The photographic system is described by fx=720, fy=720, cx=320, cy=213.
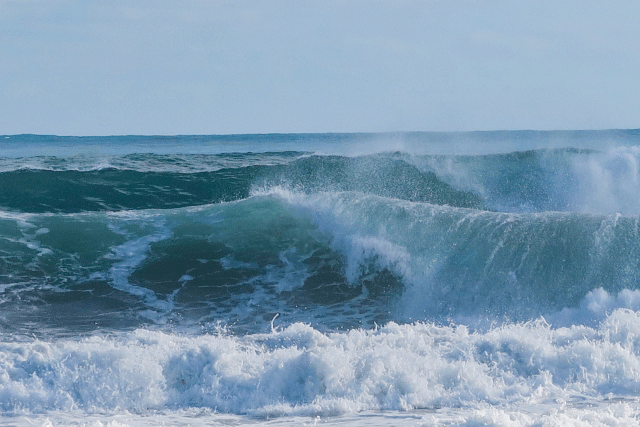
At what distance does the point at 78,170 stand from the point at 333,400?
16.1 meters

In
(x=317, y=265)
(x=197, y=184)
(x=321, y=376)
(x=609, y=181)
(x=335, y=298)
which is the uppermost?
(x=609, y=181)

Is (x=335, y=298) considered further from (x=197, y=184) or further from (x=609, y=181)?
(x=197, y=184)

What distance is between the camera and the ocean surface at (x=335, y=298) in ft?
21.3

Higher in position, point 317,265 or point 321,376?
point 317,265

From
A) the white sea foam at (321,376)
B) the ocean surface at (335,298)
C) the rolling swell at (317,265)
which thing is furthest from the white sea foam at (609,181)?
the white sea foam at (321,376)

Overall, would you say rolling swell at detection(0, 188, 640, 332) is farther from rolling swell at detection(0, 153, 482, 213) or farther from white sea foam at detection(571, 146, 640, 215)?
white sea foam at detection(571, 146, 640, 215)

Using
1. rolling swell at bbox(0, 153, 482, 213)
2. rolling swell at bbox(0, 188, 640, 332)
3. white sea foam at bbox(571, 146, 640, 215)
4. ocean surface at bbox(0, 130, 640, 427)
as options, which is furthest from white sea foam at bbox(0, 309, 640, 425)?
rolling swell at bbox(0, 153, 482, 213)

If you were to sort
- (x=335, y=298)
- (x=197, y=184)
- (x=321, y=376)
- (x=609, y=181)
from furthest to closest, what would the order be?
(x=197, y=184), (x=609, y=181), (x=335, y=298), (x=321, y=376)

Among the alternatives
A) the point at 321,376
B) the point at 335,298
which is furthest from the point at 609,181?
the point at 321,376

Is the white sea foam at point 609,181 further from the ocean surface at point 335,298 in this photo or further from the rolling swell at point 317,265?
the rolling swell at point 317,265

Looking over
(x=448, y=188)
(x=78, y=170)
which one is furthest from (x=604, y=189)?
(x=78, y=170)

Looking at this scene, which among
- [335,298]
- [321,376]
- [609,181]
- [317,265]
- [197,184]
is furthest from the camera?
[197,184]

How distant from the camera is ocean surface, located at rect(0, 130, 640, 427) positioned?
6484 millimetres

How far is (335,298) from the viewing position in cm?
1069
